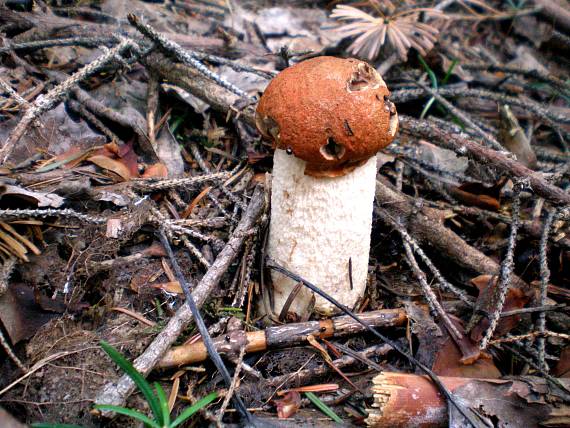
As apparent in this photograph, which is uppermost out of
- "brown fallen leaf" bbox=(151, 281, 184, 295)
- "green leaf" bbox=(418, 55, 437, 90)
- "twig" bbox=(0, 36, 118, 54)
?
"twig" bbox=(0, 36, 118, 54)

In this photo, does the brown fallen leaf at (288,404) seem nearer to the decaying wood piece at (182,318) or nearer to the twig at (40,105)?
the decaying wood piece at (182,318)

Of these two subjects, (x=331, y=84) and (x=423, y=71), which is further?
(x=423, y=71)

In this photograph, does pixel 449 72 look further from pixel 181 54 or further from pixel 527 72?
pixel 181 54

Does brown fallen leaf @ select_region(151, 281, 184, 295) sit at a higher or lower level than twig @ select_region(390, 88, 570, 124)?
lower

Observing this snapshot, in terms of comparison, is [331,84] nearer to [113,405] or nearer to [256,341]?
[256,341]

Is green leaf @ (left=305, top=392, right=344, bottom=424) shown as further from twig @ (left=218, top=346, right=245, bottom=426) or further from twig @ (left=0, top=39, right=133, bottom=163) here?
twig @ (left=0, top=39, right=133, bottom=163)

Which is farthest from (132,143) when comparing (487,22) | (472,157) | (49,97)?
(487,22)

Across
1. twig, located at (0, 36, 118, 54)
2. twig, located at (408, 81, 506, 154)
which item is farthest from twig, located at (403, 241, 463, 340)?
twig, located at (0, 36, 118, 54)

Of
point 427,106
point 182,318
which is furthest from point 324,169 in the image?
point 427,106

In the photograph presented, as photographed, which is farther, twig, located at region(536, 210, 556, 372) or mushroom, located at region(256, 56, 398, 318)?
twig, located at region(536, 210, 556, 372)
